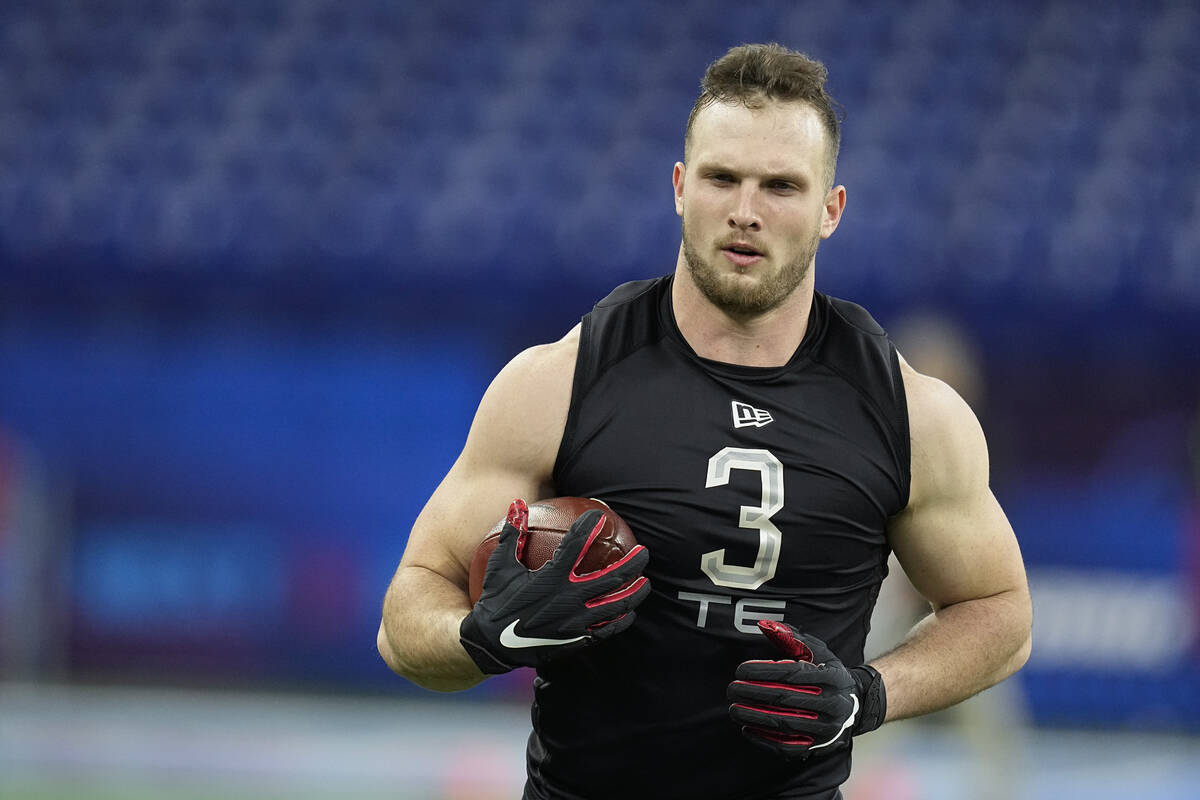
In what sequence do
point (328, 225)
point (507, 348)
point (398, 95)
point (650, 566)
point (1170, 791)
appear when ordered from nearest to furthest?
point (650, 566) < point (1170, 791) < point (507, 348) < point (328, 225) < point (398, 95)

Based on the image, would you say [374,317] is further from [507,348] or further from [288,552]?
[288,552]

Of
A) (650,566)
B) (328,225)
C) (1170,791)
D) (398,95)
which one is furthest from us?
(398,95)

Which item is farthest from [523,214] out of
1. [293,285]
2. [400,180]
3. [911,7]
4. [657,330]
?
[657,330]

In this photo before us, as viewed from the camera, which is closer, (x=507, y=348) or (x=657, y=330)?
(x=657, y=330)

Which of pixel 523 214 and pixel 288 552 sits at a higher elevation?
pixel 523 214

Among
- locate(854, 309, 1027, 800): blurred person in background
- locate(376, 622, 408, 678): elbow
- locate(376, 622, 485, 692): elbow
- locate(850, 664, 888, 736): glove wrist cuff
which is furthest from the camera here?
locate(854, 309, 1027, 800): blurred person in background

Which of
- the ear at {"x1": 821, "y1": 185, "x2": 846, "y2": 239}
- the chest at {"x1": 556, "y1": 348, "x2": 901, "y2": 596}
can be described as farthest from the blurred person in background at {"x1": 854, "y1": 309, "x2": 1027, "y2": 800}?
the chest at {"x1": 556, "y1": 348, "x2": 901, "y2": 596}

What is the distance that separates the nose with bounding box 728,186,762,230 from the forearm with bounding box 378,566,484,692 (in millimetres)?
956

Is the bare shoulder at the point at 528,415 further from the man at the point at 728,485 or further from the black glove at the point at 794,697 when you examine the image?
the black glove at the point at 794,697

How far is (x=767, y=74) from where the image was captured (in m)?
3.36

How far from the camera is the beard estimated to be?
3350 millimetres

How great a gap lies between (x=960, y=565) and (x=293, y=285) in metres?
6.57

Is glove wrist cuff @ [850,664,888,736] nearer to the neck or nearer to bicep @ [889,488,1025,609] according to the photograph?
bicep @ [889,488,1025,609]

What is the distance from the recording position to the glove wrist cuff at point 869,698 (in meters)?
3.21
